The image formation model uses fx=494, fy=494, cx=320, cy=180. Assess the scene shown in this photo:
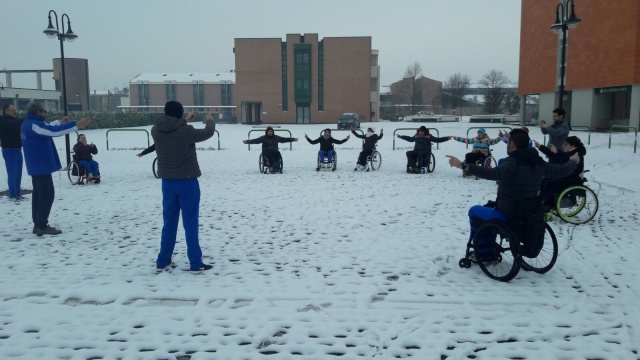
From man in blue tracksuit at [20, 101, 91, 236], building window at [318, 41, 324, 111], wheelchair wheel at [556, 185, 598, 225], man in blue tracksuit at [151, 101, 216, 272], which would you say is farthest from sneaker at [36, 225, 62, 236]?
building window at [318, 41, 324, 111]

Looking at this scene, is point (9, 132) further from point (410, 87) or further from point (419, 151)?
point (410, 87)

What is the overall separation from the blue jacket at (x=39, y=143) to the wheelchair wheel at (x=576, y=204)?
23.7 feet

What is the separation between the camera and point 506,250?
515 cm

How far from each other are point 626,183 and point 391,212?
6.81 m

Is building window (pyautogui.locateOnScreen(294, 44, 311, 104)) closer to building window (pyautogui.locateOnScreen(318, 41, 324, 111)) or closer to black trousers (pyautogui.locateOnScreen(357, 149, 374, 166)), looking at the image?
building window (pyautogui.locateOnScreen(318, 41, 324, 111))

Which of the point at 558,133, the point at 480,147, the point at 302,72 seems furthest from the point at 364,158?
the point at 302,72

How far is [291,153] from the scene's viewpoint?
66.4ft

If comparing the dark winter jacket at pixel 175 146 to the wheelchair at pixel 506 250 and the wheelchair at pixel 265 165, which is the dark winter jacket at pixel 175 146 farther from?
the wheelchair at pixel 265 165

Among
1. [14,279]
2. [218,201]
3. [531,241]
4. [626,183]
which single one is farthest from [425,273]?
[626,183]

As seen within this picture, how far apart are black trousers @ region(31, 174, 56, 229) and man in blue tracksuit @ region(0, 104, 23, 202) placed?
10.5 feet

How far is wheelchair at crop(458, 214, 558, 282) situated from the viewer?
4.91m

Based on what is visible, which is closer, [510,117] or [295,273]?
[295,273]

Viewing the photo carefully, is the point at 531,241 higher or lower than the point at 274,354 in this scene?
higher

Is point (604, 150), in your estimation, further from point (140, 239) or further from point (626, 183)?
point (140, 239)
